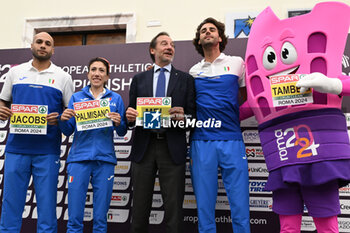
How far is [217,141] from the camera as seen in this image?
220 cm

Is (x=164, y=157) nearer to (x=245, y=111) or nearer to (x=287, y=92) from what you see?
(x=245, y=111)

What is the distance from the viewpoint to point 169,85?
2314mm

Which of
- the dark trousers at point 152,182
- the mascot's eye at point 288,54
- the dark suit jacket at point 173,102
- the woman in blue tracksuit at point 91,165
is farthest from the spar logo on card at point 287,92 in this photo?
the woman in blue tracksuit at point 91,165

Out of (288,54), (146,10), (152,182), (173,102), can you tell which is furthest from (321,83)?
(146,10)

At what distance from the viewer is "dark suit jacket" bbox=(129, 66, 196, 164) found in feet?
7.17

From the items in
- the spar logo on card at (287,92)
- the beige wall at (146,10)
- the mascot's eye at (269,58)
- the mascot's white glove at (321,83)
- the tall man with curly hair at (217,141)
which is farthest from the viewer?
the beige wall at (146,10)

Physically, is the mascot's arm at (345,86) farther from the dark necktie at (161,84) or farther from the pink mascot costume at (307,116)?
the dark necktie at (161,84)

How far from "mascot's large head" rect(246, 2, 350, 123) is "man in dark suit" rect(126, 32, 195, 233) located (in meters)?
0.57

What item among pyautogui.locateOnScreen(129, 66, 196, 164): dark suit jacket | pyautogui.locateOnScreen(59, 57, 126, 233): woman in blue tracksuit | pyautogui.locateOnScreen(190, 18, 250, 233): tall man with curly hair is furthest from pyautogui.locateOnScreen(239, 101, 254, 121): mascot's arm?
pyautogui.locateOnScreen(59, 57, 126, 233): woman in blue tracksuit

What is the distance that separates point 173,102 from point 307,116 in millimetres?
915

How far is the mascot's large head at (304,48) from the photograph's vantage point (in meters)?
1.87

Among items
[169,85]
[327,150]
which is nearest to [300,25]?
[327,150]

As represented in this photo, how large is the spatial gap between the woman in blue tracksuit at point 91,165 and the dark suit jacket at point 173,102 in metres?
0.23

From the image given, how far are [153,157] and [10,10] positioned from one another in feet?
15.4
